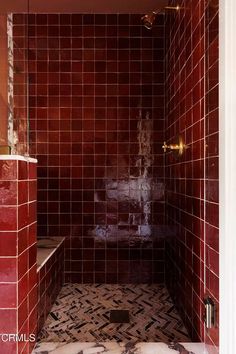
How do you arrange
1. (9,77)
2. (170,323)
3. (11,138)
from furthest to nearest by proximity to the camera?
(170,323)
(9,77)
(11,138)

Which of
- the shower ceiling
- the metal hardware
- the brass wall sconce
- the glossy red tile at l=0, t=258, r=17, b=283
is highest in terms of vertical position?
the shower ceiling

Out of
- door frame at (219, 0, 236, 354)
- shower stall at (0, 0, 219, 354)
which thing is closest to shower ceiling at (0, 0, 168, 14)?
shower stall at (0, 0, 219, 354)

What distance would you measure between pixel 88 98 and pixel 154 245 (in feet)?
4.91

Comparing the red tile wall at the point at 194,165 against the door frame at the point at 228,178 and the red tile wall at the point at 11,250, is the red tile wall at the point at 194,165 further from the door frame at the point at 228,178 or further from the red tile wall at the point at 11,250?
the red tile wall at the point at 11,250

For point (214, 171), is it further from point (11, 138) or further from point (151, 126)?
point (151, 126)

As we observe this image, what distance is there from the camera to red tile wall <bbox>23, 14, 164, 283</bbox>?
3139 mm

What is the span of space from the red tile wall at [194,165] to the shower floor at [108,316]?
116 millimetres

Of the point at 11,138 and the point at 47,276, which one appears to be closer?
the point at 11,138

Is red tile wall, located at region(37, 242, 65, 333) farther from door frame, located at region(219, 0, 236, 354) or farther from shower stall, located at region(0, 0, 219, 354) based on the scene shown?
door frame, located at region(219, 0, 236, 354)

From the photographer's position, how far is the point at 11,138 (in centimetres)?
142

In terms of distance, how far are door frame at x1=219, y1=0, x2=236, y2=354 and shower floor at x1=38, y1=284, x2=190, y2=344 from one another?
1027 mm

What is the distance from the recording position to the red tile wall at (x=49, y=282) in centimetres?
204

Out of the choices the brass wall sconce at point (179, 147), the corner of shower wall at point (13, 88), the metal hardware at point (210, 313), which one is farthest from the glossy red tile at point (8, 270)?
the brass wall sconce at point (179, 147)

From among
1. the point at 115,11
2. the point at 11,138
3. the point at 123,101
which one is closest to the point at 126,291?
the point at 123,101
